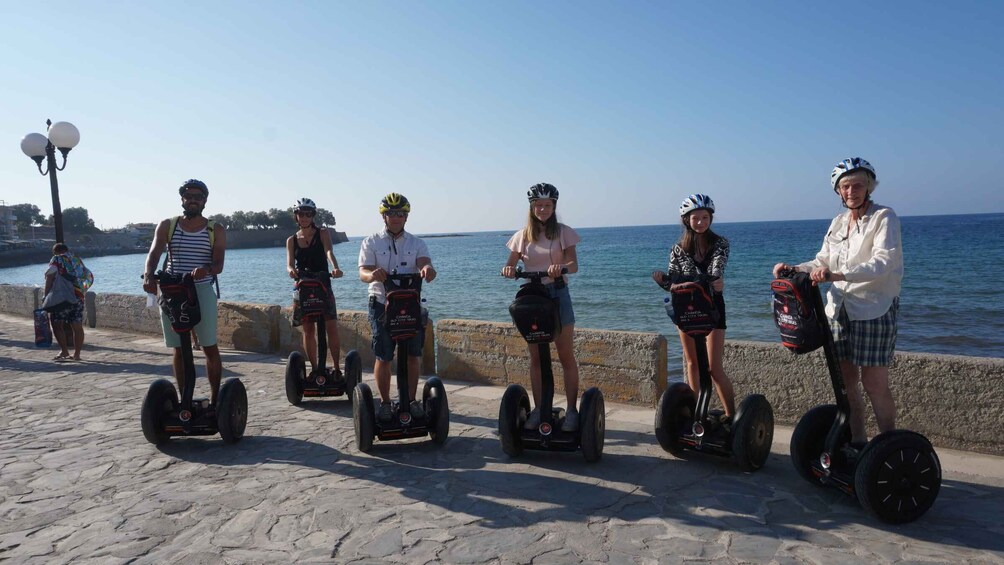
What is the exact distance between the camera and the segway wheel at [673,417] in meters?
4.73

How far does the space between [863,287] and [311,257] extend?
4.94m

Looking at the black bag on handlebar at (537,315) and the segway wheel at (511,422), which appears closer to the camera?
the black bag on handlebar at (537,315)

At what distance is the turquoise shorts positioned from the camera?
5.40m

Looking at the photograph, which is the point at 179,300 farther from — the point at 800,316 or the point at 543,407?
the point at 800,316

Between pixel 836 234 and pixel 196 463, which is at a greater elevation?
pixel 836 234

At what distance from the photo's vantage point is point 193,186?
17.9ft

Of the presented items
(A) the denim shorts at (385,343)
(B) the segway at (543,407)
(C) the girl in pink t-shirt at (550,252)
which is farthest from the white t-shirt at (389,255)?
(B) the segway at (543,407)

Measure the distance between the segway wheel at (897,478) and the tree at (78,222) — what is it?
417 feet

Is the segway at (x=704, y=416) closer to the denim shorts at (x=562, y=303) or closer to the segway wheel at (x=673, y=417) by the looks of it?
Result: the segway wheel at (x=673, y=417)

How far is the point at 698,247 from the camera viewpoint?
4.75 meters

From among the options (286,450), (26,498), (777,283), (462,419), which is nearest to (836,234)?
(777,283)

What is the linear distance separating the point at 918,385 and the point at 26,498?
5.87m

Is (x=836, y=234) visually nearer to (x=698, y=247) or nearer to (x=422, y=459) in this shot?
(x=698, y=247)

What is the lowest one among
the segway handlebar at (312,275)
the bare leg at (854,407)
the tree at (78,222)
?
the bare leg at (854,407)
